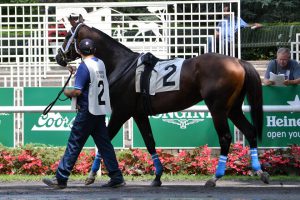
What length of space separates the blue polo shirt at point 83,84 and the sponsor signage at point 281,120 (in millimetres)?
3516

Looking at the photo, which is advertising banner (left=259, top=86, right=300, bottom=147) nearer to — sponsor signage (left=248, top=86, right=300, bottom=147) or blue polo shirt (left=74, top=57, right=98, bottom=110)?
sponsor signage (left=248, top=86, right=300, bottom=147)

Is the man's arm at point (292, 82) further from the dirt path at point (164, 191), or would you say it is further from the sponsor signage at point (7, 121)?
the sponsor signage at point (7, 121)

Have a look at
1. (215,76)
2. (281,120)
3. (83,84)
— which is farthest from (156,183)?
(281,120)

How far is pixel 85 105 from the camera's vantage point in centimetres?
1044

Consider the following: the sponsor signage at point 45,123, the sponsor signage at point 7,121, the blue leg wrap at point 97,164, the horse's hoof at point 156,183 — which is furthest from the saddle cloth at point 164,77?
the sponsor signage at point 7,121

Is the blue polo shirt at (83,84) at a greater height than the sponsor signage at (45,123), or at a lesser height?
greater

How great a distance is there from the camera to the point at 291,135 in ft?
41.8

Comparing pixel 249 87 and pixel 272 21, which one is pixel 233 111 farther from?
pixel 272 21

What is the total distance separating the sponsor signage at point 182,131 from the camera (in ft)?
42.3

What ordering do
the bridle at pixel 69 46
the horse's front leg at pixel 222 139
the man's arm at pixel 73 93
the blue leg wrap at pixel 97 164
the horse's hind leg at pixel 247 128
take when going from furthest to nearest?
the bridle at pixel 69 46
the blue leg wrap at pixel 97 164
the horse's hind leg at pixel 247 128
the horse's front leg at pixel 222 139
the man's arm at pixel 73 93

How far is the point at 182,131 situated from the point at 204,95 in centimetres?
218

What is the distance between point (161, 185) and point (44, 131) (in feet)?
9.45

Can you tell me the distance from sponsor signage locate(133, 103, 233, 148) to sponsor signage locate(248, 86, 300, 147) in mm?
872

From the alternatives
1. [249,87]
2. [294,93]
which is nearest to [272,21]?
[294,93]
